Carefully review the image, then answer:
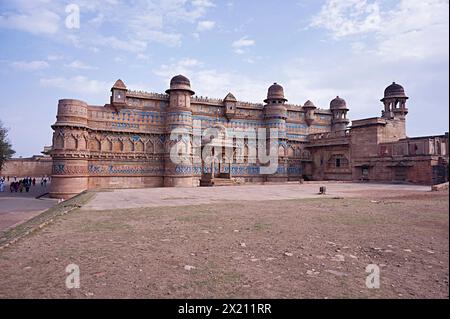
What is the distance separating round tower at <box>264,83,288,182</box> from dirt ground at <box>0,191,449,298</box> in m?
26.7

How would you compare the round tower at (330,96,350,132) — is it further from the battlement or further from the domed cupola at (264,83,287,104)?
the battlement

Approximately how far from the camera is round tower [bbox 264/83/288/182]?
112ft

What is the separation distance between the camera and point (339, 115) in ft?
131

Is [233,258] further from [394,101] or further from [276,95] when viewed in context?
[394,101]

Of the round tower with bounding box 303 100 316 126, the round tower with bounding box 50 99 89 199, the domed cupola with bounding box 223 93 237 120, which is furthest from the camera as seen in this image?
the round tower with bounding box 303 100 316 126

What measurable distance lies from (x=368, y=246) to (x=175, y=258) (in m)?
3.36

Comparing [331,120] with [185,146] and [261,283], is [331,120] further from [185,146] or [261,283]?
[261,283]

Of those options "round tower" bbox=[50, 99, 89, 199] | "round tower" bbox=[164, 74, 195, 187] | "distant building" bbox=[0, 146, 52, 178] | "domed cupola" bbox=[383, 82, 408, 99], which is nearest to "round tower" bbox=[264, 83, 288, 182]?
"round tower" bbox=[164, 74, 195, 187]

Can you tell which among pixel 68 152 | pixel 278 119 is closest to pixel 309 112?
pixel 278 119

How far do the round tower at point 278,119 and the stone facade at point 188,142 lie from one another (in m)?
0.12

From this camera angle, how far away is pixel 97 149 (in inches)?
1069

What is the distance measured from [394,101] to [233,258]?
1424 inches

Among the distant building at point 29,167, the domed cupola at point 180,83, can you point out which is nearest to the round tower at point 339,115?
the domed cupola at point 180,83

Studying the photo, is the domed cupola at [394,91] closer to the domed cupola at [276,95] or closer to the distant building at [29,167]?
the domed cupola at [276,95]
